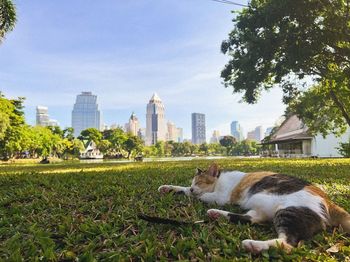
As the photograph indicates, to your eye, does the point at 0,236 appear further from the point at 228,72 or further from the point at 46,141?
the point at 46,141

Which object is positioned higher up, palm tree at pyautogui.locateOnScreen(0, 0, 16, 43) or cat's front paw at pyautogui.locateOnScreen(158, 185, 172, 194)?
palm tree at pyautogui.locateOnScreen(0, 0, 16, 43)

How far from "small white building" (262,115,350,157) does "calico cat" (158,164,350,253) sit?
99.3 feet

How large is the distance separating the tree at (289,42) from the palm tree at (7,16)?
29.1 ft

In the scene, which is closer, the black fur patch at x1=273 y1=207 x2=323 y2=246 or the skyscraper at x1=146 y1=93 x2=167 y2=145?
the black fur patch at x1=273 y1=207 x2=323 y2=246

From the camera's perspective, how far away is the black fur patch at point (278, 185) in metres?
2.67

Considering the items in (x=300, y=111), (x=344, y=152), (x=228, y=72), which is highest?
(x=228, y=72)

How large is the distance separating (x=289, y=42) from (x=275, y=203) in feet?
39.5

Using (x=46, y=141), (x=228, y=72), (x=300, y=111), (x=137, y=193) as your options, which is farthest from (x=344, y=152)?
(x=46, y=141)

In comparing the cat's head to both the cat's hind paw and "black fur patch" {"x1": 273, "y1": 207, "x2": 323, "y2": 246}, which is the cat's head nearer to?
"black fur patch" {"x1": 273, "y1": 207, "x2": 323, "y2": 246}

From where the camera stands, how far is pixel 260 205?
2723mm

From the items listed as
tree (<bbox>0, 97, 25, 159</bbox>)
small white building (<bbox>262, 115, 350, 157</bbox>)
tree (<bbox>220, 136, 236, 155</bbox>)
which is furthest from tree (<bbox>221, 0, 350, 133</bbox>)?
tree (<bbox>220, 136, 236, 155</bbox>)

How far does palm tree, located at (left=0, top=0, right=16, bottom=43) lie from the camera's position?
28.9ft

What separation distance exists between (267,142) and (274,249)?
47.6m

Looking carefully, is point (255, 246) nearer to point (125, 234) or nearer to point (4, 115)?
point (125, 234)
